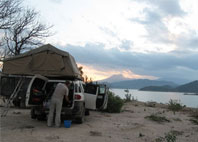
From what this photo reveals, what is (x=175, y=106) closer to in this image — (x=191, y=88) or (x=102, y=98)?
(x=102, y=98)

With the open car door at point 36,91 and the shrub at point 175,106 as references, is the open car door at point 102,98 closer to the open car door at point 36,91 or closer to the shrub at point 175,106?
the open car door at point 36,91

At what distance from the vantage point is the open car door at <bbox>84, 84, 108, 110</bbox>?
1073 cm

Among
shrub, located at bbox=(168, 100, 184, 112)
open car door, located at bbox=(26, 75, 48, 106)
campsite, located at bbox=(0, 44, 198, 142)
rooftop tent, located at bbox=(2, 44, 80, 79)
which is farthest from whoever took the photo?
shrub, located at bbox=(168, 100, 184, 112)

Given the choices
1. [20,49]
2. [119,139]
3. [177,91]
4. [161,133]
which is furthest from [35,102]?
[177,91]

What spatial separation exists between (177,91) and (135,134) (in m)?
78.9

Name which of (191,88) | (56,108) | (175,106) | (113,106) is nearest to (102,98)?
(113,106)

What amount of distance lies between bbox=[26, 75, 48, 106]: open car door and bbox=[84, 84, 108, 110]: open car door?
6.84 ft

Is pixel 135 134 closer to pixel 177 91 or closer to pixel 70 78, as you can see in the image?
pixel 70 78

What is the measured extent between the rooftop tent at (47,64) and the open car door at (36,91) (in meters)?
0.70

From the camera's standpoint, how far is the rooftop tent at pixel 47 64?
1019 centimetres

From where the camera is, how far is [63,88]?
8867 millimetres

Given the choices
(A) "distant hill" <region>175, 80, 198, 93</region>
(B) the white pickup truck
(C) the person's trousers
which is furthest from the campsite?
(A) "distant hill" <region>175, 80, 198, 93</region>

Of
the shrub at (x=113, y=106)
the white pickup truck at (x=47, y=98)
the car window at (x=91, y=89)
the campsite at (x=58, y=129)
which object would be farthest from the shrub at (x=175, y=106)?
the white pickup truck at (x=47, y=98)

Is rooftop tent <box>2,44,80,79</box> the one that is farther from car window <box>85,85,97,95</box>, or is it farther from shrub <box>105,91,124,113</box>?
Result: shrub <box>105,91,124,113</box>
